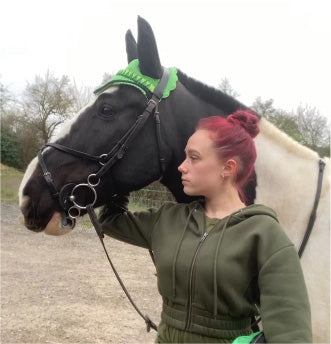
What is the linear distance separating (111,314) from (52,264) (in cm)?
276

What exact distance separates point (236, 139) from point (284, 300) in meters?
0.62

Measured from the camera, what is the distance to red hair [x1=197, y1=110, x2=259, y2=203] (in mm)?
1593

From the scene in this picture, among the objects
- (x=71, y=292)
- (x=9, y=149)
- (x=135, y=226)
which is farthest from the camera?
(x=9, y=149)

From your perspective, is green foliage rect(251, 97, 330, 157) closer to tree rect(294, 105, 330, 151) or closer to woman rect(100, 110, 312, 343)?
tree rect(294, 105, 330, 151)

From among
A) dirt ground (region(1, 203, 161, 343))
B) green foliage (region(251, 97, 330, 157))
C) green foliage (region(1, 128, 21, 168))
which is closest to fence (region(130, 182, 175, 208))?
dirt ground (region(1, 203, 161, 343))

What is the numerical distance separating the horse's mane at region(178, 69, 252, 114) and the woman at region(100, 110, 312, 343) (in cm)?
66

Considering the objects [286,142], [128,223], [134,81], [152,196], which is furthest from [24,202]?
[152,196]

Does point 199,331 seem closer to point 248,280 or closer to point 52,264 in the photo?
point 248,280

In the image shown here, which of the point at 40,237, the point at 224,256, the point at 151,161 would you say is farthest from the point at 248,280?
the point at 40,237

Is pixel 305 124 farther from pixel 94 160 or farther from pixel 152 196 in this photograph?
pixel 94 160

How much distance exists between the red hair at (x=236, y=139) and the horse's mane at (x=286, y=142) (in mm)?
698

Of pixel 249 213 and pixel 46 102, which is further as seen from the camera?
pixel 46 102

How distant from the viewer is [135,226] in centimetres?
193

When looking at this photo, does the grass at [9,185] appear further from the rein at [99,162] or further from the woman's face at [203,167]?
Answer: the woman's face at [203,167]
